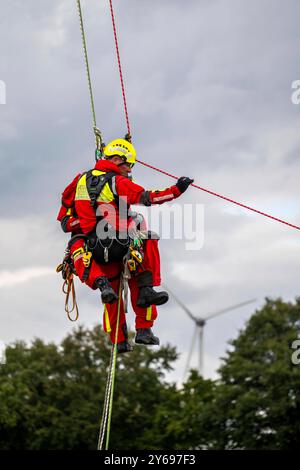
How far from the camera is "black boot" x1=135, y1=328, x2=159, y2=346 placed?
14.7 m

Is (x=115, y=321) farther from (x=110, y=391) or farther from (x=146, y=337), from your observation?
(x=110, y=391)

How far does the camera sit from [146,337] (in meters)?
14.7

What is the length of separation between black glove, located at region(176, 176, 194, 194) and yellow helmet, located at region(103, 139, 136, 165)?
115 centimetres

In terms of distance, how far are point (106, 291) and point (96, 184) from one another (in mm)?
1428

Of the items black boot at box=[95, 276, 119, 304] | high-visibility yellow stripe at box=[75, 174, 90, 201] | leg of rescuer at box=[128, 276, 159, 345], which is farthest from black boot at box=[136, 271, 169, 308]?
high-visibility yellow stripe at box=[75, 174, 90, 201]

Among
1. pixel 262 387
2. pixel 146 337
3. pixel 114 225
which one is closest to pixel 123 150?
pixel 114 225

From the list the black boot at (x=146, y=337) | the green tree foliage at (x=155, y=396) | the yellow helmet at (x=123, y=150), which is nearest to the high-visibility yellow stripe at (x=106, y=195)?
the yellow helmet at (x=123, y=150)

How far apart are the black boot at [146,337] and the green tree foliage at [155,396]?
42.9 m

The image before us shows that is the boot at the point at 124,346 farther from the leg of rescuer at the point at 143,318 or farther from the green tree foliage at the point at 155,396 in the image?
the green tree foliage at the point at 155,396

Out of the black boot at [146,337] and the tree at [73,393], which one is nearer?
the black boot at [146,337]

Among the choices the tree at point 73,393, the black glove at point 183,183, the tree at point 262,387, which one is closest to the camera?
the black glove at point 183,183

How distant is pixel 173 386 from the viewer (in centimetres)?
6700

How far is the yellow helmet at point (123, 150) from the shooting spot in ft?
47.7

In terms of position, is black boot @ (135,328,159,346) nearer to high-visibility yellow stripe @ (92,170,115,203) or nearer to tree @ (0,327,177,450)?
high-visibility yellow stripe @ (92,170,115,203)
